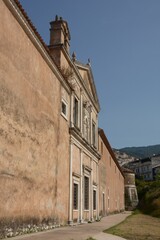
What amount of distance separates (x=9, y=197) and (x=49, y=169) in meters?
3.70

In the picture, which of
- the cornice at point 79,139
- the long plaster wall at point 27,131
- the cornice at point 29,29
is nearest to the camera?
the long plaster wall at point 27,131

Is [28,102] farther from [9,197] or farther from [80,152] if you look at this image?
[80,152]

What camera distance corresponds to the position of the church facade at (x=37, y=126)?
352 inches

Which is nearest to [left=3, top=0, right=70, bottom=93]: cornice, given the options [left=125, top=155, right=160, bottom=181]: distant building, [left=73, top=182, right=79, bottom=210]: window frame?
[left=73, top=182, right=79, bottom=210]: window frame

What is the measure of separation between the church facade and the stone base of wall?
0.15 meters

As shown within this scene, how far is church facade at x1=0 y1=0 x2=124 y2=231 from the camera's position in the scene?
8.93 m

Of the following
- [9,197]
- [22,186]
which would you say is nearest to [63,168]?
[22,186]

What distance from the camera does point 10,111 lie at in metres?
9.02

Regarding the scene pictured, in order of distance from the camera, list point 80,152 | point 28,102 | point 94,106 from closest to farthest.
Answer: point 28,102, point 80,152, point 94,106

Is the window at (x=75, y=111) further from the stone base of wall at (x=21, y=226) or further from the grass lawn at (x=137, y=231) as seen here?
the stone base of wall at (x=21, y=226)

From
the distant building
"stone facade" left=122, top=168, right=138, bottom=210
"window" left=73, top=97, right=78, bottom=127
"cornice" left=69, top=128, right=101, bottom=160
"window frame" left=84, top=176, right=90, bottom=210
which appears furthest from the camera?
the distant building

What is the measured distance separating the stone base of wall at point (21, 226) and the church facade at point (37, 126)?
15 centimetres

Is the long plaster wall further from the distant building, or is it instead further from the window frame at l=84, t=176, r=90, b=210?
the distant building

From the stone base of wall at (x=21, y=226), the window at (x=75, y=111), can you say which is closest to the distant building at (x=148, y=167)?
the window at (x=75, y=111)
